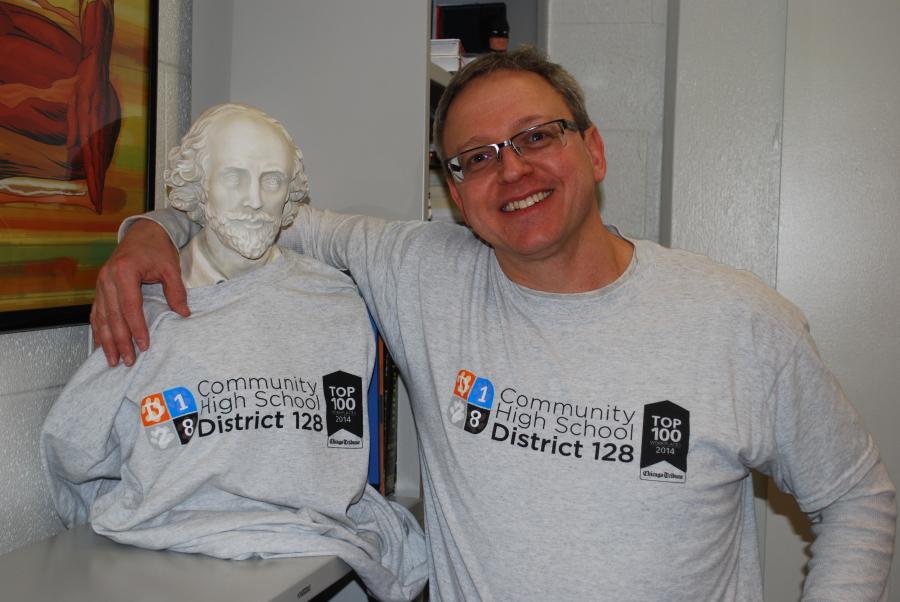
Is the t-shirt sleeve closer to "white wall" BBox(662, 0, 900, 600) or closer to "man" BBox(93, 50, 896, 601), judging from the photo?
"man" BBox(93, 50, 896, 601)

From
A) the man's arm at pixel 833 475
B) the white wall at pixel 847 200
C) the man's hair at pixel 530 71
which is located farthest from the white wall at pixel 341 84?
the white wall at pixel 847 200

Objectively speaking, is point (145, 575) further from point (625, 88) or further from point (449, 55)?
point (625, 88)

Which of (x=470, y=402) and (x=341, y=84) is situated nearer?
(x=470, y=402)

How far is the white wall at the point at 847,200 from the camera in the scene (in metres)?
1.89

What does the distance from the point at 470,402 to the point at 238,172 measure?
18.9 inches

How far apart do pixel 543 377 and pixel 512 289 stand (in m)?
0.17

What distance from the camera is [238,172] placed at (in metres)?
1.14

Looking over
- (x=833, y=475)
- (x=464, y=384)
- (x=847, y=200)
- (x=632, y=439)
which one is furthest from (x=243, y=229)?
(x=847, y=200)

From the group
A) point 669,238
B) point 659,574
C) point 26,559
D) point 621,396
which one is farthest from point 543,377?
point 669,238

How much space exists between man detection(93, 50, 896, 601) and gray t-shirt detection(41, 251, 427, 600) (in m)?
0.07

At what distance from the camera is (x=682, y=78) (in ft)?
6.47

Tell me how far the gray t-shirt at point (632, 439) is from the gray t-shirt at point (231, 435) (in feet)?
0.47

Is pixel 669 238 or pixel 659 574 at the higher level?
pixel 669 238

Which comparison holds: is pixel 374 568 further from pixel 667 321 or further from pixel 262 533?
pixel 667 321
